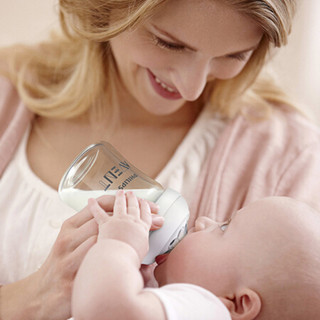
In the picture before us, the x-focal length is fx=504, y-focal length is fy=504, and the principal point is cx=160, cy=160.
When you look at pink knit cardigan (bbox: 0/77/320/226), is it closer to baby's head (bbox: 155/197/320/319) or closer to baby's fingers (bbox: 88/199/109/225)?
baby's head (bbox: 155/197/320/319)

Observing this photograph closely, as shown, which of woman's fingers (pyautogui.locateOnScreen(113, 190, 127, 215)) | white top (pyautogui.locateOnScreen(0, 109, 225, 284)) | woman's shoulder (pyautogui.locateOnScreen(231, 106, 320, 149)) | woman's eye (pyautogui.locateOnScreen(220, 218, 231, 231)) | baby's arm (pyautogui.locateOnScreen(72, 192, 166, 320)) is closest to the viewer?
baby's arm (pyautogui.locateOnScreen(72, 192, 166, 320))

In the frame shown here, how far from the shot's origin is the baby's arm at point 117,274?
0.74m

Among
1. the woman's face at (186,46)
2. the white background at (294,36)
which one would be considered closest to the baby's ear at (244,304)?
the woman's face at (186,46)

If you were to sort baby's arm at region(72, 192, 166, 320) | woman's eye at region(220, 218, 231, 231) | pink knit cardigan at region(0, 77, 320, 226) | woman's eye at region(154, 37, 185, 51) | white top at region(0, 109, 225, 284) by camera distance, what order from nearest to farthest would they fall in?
1. baby's arm at region(72, 192, 166, 320)
2. woman's eye at region(220, 218, 231, 231)
3. woman's eye at region(154, 37, 185, 51)
4. white top at region(0, 109, 225, 284)
5. pink knit cardigan at region(0, 77, 320, 226)

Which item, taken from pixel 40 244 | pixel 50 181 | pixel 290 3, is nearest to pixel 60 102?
pixel 50 181

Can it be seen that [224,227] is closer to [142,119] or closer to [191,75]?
[191,75]

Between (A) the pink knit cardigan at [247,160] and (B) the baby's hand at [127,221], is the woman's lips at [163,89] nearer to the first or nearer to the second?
(A) the pink knit cardigan at [247,160]

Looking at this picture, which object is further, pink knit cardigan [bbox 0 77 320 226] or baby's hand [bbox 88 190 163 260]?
pink knit cardigan [bbox 0 77 320 226]

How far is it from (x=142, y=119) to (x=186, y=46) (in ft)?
1.54

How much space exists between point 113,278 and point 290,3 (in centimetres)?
65

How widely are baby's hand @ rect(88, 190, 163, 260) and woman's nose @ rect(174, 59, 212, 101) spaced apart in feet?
1.13

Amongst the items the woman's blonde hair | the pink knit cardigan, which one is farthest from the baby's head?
the woman's blonde hair

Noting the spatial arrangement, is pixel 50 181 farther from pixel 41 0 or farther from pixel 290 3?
pixel 41 0

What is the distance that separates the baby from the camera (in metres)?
0.76
